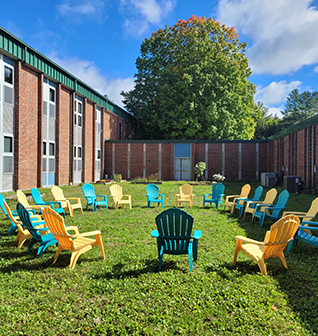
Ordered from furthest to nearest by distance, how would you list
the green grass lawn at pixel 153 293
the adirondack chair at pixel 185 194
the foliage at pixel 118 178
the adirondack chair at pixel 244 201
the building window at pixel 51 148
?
the foliage at pixel 118 178 → the building window at pixel 51 148 → the adirondack chair at pixel 185 194 → the adirondack chair at pixel 244 201 → the green grass lawn at pixel 153 293

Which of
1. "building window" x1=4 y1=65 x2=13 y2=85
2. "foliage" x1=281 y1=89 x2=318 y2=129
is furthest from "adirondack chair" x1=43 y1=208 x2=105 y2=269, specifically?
"foliage" x1=281 y1=89 x2=318 y2=129

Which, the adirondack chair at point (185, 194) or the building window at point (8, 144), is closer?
the adirondack chair at point (185, 194)

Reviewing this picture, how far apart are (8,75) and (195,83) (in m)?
19.0

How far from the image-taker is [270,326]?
9.90ft

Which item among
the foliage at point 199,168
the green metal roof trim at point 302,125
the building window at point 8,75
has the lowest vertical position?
the foliage at point 199,168

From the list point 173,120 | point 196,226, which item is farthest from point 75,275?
point 173,120

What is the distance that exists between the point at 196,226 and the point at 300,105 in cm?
6497

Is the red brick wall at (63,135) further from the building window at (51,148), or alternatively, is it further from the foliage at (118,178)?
the foliage at (118,178)

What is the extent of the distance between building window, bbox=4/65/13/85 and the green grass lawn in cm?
1115

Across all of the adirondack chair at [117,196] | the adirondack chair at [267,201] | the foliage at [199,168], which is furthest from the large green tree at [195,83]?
the adirondack chair at [267,201]

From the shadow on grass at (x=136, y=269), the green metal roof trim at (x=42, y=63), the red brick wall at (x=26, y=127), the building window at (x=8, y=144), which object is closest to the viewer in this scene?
the shadow on grass at (x=136, y=269)

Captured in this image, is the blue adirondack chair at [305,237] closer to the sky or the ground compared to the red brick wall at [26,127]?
closer to the ground

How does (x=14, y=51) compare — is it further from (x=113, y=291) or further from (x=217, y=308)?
(x=217, y=308)

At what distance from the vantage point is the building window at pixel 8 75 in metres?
14.0
